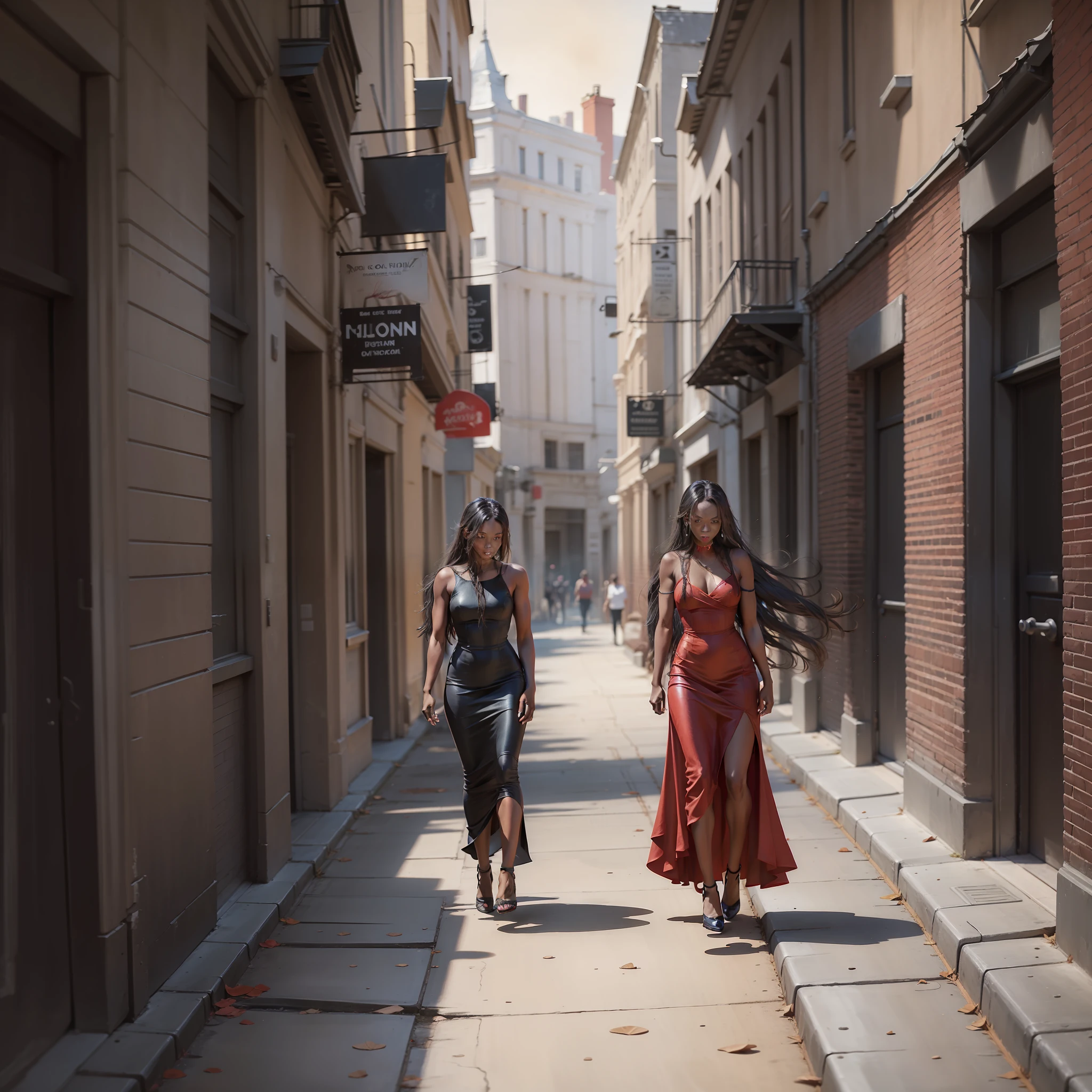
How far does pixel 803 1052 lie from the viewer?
14.9ft

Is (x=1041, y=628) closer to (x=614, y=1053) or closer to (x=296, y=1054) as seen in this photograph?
(x=614, y=1053)

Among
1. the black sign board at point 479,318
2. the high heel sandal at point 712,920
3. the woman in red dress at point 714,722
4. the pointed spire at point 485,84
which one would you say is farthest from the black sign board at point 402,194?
the pointed spire at point 485,84

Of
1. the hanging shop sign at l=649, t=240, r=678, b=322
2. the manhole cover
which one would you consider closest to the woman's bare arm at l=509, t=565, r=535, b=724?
the manhole cover

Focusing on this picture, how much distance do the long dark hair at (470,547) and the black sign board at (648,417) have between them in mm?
18073

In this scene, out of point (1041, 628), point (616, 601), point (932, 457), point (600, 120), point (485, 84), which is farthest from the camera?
point (600, 120)

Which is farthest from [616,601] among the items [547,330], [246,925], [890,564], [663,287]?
[246,925]

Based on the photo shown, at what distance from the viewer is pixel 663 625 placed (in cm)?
616

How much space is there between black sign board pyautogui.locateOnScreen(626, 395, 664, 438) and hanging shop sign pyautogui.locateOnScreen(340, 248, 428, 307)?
14632mm

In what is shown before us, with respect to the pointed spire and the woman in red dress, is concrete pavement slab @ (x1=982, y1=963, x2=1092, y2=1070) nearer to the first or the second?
the woman in red dress

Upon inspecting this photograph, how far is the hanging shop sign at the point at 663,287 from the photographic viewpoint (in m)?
21.3

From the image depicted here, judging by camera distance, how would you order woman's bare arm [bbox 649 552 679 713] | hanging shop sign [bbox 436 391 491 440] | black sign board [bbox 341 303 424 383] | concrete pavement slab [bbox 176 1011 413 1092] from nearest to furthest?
1. concrete pavement slab [bbox 176 1011 413 1092]
2. woman's bare arm [bbox 649 552 679 713]
3. black sign board [bbox 341 303 424 383]
4. hanging shop sign [bbox 436 391 491 440]

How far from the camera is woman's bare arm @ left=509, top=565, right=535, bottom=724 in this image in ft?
20.7

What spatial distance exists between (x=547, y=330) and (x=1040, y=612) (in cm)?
4344

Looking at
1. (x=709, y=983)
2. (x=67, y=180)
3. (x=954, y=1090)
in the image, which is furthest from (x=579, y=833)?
(x=67, y=180)
